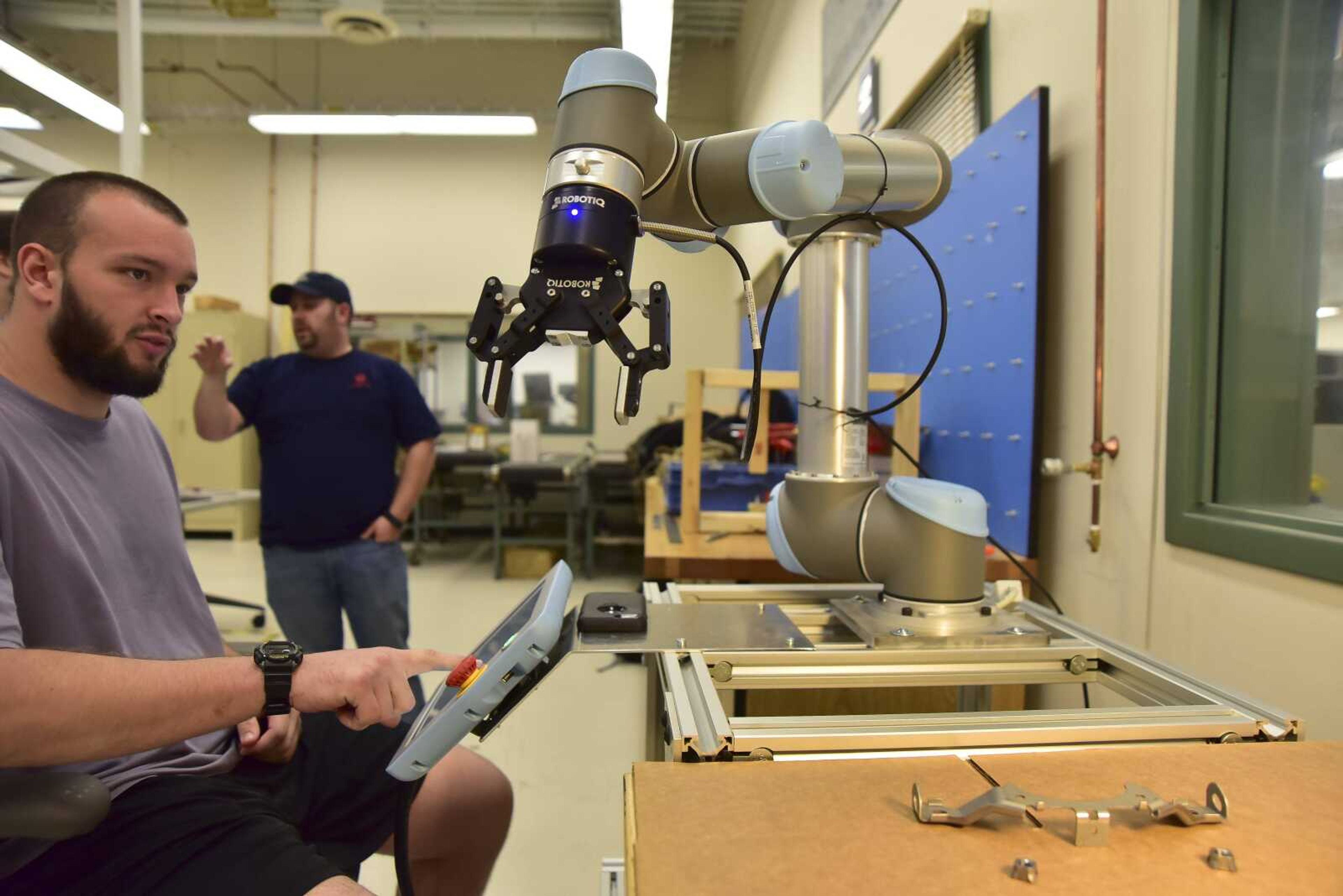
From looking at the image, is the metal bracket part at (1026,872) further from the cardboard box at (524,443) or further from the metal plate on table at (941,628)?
the cardboard box at (524,443)

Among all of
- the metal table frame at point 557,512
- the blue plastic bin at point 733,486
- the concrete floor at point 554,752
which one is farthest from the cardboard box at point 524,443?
the blue plastic bin at point 733,486

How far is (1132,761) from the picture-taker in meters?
0.54

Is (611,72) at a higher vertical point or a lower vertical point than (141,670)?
higher

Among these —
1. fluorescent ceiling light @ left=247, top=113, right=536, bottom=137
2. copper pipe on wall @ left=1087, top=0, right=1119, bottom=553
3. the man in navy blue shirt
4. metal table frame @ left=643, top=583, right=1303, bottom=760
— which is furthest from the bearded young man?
fluorescent ceiling light @ left=247, top=113, right=536, bottom=137

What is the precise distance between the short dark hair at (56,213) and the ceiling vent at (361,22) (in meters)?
3.97

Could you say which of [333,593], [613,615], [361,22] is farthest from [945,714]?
[361,22]

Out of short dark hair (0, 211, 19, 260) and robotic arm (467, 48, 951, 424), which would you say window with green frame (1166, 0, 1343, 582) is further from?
short dark hair (0, 211, 19, 260)

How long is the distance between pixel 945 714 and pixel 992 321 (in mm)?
1067

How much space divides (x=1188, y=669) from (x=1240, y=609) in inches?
5.8

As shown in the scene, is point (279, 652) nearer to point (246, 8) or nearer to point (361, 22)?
point (361, 22)

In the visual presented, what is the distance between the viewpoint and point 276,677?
75 cm

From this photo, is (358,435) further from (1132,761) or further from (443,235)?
(443,235)

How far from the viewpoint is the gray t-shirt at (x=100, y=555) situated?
83cm

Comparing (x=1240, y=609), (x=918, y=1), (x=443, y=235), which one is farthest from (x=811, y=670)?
(x=443, y=235)
